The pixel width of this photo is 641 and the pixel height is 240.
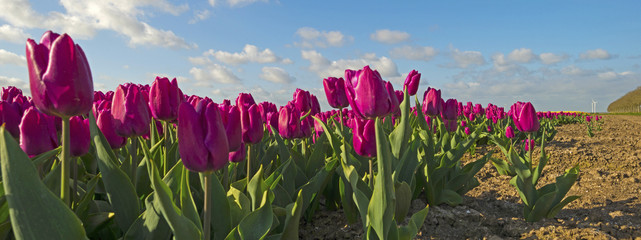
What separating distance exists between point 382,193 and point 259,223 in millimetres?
542

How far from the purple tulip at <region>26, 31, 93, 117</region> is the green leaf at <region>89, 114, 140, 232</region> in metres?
0.46

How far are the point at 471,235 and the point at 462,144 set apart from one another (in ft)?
3.76

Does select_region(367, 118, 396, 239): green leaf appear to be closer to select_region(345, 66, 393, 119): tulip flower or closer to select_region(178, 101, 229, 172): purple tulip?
select_region(345, 66, 393, 119): tulip flower

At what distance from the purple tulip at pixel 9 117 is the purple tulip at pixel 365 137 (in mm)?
1572

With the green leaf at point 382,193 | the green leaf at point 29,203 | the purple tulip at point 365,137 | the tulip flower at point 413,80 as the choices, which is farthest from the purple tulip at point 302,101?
the green leaf at point 29,203

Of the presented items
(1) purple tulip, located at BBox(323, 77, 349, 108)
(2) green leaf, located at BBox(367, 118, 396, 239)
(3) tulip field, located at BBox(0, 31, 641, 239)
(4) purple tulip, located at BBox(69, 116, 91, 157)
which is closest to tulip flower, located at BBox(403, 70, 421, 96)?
(3) tulip field, located at BBox(0, 31, 641, 239)

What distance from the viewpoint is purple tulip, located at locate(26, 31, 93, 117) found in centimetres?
116

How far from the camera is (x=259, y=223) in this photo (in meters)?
1.66

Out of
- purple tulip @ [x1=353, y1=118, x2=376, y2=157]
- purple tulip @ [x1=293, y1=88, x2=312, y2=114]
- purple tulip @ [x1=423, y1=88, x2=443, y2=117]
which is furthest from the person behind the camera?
purple tulip @ [x1=423, y1=88, x2=443, y2=117]

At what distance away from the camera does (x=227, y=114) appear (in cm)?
151

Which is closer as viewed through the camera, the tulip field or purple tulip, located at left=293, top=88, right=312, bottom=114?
the tulip field

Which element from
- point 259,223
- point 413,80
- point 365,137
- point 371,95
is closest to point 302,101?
point 413,80

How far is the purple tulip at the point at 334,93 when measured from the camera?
9.50ft

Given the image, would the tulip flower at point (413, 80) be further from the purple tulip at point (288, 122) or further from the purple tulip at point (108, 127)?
the purple tulip at point (108, 127)
